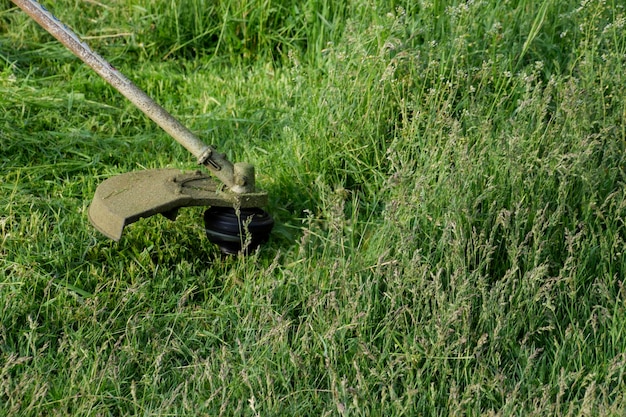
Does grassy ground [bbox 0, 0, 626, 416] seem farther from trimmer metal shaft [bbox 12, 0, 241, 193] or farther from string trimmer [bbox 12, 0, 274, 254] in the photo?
trimmer metal shaft [bbox 12, 0, 241, 193]

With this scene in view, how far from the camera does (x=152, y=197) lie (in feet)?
11.3

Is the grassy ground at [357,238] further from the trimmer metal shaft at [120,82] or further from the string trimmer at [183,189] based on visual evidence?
the trimmer metal shaft at [120,82]

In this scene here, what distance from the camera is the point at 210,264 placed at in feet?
11.9

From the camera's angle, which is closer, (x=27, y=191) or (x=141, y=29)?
(x=27, y=191)

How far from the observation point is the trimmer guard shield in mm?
3361

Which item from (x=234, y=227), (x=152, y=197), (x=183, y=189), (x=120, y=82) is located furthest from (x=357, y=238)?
(x=120, y=82)

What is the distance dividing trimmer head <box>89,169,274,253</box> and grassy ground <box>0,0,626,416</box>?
0.14 metres

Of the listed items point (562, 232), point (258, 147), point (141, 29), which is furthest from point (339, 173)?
point (141, 29)

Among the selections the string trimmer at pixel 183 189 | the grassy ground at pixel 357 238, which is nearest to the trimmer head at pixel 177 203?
the string trimmer at pixel 183 189

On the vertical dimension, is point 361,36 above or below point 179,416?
above

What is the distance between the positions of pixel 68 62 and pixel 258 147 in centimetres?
138

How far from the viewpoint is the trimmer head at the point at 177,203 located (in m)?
3.38

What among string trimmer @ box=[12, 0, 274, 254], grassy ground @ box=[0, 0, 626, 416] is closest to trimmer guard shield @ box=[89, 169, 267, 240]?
string trimmer @ box=[12, 0, 274, 254]

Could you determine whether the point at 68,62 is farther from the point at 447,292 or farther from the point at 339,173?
the point at 447,292
